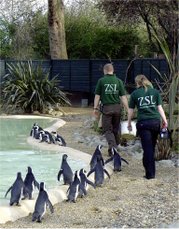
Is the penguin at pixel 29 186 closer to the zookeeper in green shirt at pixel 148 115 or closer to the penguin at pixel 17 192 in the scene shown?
the penguin at pixel 17 192

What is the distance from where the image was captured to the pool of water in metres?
7.22

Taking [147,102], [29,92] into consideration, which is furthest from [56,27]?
[147,102]

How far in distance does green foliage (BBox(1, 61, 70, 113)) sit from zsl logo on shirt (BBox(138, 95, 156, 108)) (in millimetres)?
10042

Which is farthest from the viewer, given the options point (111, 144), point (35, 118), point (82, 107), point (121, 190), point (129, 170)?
point (82, 107)

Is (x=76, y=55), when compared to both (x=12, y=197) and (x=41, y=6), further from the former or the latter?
(x=12, y=197)

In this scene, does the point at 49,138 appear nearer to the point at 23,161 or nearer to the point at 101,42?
→ the point at 23,161

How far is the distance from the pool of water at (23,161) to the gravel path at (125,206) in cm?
77

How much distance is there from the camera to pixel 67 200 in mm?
5918

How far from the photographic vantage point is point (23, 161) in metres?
8.59

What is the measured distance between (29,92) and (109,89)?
9219mm

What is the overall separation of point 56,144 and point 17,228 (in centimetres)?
493

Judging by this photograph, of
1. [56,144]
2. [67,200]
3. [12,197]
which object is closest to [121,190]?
[67,200]

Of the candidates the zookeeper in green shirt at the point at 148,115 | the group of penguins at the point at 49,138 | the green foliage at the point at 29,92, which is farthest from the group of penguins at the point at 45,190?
the green foliage at the point at 29,92

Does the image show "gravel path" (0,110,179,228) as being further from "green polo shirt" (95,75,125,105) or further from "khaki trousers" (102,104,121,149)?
"green polo shirt" (95,75,125,105)
